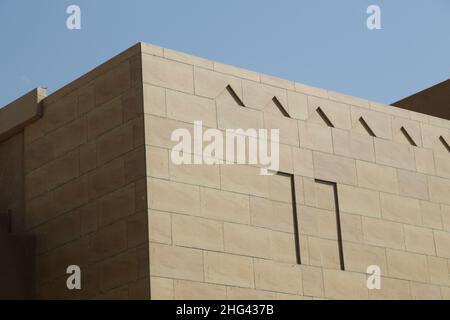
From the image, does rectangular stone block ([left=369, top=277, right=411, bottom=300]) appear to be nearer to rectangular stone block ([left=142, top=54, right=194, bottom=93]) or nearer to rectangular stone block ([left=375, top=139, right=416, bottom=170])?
rectangular stone block ([left=375, top=139, right=416, bottom=170])

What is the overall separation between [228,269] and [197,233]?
3.39 ft

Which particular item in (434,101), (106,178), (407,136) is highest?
(434,101)

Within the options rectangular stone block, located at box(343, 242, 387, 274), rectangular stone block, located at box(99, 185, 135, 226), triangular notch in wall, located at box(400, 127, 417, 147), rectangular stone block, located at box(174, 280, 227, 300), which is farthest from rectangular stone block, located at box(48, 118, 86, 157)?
triangular notch in wall, located at box(400, 127, 417, 147)

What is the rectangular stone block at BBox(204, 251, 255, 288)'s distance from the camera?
23406mm

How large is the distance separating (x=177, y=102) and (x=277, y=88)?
3010 mm

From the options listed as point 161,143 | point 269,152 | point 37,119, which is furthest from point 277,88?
point 37,119

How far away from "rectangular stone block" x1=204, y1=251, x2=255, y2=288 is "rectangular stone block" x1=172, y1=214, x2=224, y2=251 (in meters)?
0.21

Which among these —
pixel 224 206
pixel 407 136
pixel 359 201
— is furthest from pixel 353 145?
pixel 224 206

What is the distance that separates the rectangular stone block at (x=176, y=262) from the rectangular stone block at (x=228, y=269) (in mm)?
230

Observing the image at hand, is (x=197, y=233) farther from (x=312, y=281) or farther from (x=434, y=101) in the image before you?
(x=434, y=101)

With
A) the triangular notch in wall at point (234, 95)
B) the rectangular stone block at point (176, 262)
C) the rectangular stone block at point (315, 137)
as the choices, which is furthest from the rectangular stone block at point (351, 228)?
the rectangular stone block at point (176, 262)

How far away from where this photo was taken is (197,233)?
23453mm
